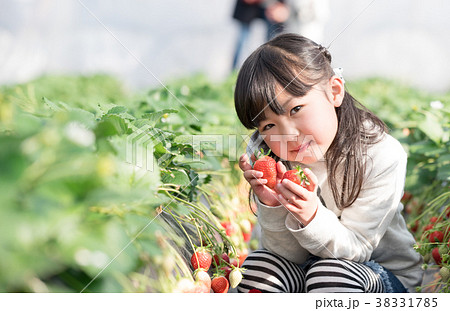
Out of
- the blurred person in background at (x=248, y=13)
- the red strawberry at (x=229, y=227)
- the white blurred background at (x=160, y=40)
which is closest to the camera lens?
the red strawberry at (x=229, y=227)

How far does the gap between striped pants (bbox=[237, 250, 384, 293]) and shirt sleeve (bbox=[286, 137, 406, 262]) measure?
0.12 feet

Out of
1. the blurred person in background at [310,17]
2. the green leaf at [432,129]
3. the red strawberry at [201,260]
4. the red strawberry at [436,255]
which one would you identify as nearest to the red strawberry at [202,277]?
the red strawberry at [201,260]

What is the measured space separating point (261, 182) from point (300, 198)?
0.11 metres

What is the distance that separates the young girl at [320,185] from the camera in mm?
1125

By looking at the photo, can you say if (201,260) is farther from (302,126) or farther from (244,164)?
(302,126)

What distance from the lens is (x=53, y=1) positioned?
8.23 m

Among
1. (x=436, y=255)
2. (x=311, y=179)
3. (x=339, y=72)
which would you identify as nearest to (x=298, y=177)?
(x=311, y=179)

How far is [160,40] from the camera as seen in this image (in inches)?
386

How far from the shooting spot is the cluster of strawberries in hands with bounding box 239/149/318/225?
1.06m

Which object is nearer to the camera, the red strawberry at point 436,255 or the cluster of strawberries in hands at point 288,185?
the cluster of strawberries in hands at point 288,185

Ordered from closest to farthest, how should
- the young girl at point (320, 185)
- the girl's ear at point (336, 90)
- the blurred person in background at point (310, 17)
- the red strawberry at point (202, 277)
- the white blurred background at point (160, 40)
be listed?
1. the red strawberry at point (202, 277)
2. the young girl at point (320, 185)
3. the girl's ear at point (336, 90)
4. the blurred person in background at point (310, 17)
5. the white blurred background at point (160, 40)

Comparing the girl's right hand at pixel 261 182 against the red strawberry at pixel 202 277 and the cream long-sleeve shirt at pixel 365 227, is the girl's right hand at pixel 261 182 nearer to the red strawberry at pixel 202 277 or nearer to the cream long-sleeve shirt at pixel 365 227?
the cream long-sleeve shirt at pixel 365 227

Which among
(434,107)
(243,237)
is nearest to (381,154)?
(243,237)

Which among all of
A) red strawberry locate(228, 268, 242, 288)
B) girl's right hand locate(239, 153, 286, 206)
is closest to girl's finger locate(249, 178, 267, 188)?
girl's right hand locate(239, 153, 286, 206)
